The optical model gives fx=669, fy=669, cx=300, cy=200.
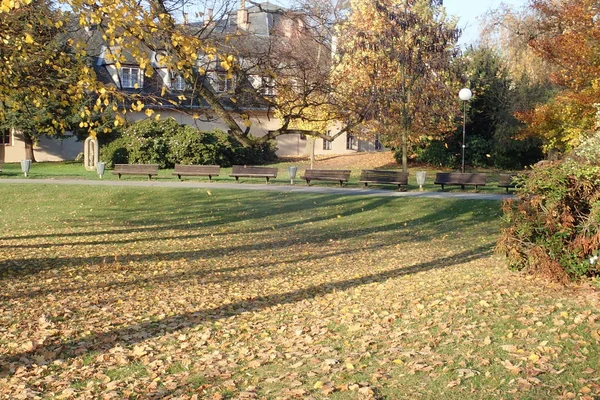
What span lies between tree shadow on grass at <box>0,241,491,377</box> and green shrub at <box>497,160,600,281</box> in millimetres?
2557

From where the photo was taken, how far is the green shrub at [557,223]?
8180mm

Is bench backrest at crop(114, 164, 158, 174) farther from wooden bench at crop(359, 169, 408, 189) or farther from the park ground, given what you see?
the park ground

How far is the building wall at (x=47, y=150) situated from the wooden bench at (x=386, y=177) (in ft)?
76.9

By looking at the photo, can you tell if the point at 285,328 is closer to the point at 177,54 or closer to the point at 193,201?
the point at 177,54

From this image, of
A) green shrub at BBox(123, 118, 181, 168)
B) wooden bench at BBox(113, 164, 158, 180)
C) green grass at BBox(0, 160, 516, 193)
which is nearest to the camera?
green grass at BBox(0, 160, 516, 193)

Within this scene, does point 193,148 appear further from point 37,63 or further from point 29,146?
point 37,63

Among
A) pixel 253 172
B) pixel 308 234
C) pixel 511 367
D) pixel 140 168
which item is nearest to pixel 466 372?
pixel 511 367

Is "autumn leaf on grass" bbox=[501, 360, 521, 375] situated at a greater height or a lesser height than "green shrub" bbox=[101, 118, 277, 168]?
lesser

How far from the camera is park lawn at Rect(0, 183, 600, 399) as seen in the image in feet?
18.2

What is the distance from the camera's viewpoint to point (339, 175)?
86.7 ft

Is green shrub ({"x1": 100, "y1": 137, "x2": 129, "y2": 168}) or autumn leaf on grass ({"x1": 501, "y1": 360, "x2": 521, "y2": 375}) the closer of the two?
autumn leaf on grass ({"x1": 501, "y1": 360, "x2": 521, "y2": 375})

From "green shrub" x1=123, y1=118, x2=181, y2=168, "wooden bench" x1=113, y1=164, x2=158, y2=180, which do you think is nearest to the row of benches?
A: "wooden bench" x1=113, y1=164, x2=158, y2=180

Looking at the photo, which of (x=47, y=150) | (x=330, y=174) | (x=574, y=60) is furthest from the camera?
(x=47, y=150)

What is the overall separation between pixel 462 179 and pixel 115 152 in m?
19.9
